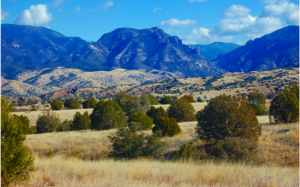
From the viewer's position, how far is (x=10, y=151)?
5.54 meters

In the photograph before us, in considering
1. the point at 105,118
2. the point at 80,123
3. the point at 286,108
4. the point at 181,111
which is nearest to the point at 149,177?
the point at 286,108

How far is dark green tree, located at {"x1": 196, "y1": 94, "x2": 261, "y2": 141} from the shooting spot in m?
12.9

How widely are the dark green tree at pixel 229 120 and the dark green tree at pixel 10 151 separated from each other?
1011 cm

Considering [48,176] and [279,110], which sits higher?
[279,110]

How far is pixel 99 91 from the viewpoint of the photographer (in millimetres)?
116188

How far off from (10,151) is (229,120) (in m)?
10.7

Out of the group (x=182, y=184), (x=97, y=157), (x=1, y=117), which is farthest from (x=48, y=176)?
(x=97, y=157)

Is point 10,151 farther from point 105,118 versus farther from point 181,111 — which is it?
point 181,111

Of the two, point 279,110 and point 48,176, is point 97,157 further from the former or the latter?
point 279,110

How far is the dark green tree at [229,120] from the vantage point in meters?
12.9

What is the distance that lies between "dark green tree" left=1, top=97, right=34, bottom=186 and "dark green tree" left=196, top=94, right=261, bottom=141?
1011 cm

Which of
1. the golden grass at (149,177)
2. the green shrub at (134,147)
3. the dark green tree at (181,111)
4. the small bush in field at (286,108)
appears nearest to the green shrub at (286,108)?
the small bush in field at (286,108)

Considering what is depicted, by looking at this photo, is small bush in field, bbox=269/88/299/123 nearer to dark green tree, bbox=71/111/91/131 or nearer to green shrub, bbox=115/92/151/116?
dark green tree, bbox=71/111/91/131

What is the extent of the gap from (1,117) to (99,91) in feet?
370
